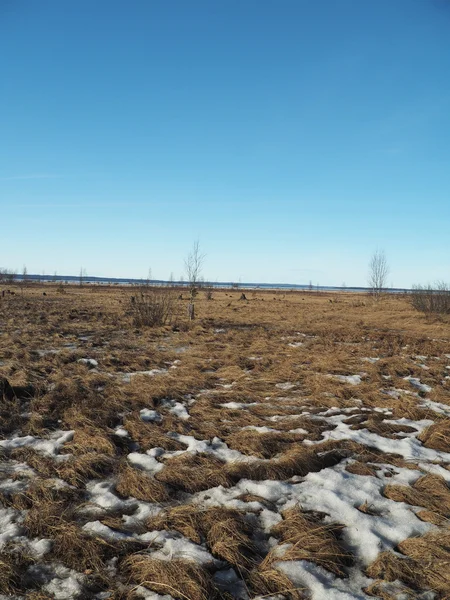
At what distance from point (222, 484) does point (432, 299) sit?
2300cm

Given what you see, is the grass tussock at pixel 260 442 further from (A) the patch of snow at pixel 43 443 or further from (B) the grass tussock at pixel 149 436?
(A) the patch of snow at pixel 43 443

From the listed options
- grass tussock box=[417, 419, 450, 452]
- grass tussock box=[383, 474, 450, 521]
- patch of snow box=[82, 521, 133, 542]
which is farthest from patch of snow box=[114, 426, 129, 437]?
grass tussock box=[417, 419, 450, 452]

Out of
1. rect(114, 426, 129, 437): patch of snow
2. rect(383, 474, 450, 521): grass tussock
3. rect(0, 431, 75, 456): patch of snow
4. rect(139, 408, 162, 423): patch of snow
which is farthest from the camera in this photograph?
rect(139, 408, 162, 423): patch of snow

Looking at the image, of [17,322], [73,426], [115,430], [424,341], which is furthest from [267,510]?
[17,322]

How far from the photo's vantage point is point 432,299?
2239 cm

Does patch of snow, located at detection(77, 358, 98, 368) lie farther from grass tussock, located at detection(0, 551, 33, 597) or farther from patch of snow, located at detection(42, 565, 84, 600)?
patch of snow, located at detection(42, 565, 84, 600)

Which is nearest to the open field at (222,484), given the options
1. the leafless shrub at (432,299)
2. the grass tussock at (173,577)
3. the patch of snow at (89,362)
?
the grass tussock at (173,577)

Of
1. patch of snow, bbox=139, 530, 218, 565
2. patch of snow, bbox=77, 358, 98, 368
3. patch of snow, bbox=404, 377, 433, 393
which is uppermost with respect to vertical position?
patch of snow, bbox=77, 358, 98, 368

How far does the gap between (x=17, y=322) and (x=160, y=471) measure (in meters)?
13.3

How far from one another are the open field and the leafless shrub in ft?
53.5

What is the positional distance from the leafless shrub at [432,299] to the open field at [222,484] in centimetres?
1631

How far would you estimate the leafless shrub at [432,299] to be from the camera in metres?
21.7

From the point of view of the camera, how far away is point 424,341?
39.9ft

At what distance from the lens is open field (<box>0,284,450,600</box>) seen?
7.69ft
